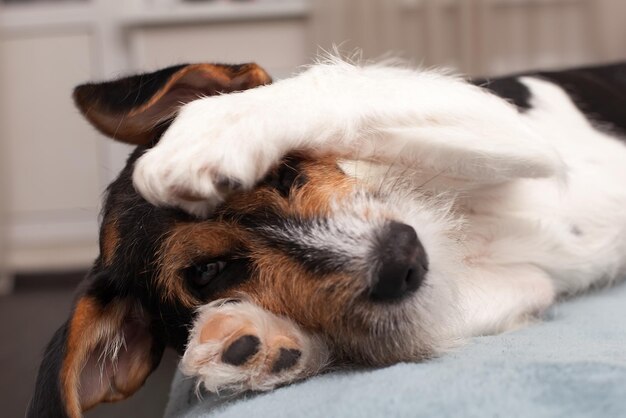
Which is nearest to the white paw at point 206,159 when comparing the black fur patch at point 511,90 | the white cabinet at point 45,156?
the black fur patch at point 511,90

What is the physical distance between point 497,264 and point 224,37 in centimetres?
355

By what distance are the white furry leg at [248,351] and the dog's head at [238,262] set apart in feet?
0.09

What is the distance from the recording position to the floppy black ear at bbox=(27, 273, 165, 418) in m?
1.15


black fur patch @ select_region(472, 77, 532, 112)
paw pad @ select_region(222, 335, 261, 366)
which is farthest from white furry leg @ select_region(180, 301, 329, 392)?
black fur patch @ select_region(472, 77, 532, 112)

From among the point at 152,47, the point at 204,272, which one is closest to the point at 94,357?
the point at 204,272

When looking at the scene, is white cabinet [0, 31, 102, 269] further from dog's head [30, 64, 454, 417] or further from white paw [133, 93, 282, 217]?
white paw [133, 93, 282, 217]

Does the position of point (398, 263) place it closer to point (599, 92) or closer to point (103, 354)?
point (103, 354)

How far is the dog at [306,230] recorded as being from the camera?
1057 millimetres

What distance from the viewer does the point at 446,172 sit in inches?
53.9

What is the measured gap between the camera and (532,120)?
1.76 meters

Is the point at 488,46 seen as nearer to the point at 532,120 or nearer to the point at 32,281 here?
the point at 532,120

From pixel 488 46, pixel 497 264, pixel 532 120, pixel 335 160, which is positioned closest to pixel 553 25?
pixel 488 46

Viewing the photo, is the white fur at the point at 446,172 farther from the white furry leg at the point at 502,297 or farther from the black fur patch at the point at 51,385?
the black fur patch at the point at 51,385

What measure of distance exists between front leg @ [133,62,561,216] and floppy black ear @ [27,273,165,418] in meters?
0.29
